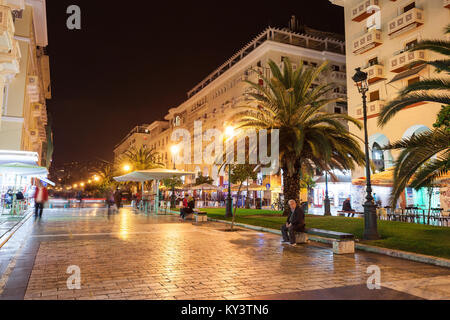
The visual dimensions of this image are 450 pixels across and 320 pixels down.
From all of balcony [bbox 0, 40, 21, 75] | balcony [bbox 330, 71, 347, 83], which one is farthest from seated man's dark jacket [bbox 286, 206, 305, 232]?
balcony [bbox 330, 71, 347, 83]

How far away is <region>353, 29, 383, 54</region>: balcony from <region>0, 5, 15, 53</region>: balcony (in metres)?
24.9

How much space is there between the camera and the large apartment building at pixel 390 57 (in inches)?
953

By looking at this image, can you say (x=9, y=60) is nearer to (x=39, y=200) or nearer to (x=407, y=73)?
(x=39, y=200)

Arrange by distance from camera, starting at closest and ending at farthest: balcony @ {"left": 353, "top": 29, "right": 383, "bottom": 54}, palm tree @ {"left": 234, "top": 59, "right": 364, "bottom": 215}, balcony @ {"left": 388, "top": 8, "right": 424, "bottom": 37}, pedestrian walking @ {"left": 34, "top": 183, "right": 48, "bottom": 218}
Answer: palm tree @ {"left": 234, "top": 59, "right": 364, "bottom": 215}
pedestrian walking @ {"left": 34, "top": 183, "right": 48, "bottom": 218}
balcony @ {"left": 388, "top": 8, "right": 424, "bottom": 37}
balcony @ {"left": 353, "top": 29, "right": 383, "bottom": 54}

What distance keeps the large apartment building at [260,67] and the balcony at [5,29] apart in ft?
83.2

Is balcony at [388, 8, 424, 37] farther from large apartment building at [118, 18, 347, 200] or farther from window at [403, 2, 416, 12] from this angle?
large apartment building at [118, 18, 347, 200]

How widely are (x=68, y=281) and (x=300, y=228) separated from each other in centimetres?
655

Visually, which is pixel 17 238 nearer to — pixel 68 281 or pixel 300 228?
pixel 68 281

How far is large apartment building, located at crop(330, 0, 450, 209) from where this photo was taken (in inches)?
953

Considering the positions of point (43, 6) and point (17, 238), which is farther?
point (43, 6)

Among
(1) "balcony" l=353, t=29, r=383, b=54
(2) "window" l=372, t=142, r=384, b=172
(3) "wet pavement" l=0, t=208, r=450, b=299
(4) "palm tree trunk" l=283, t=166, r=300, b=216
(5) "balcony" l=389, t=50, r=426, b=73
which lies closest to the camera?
(3) "wet pavement" l=0, t=208, r=450, b=299

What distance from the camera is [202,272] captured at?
21.4ft
